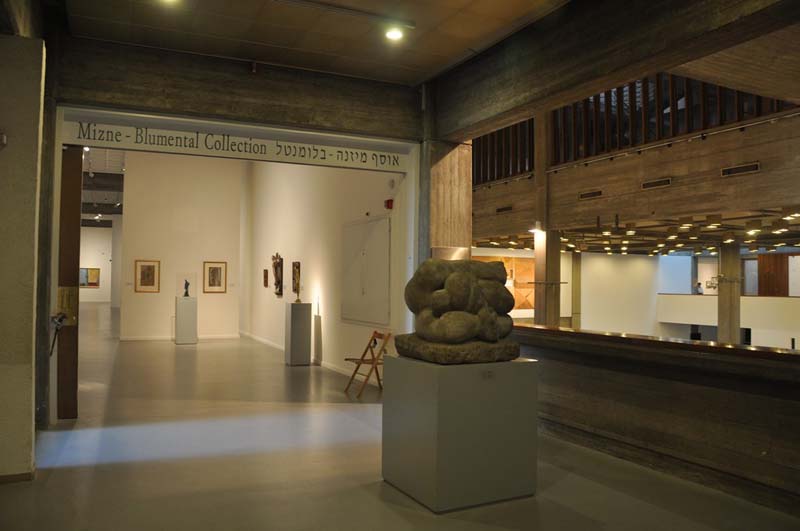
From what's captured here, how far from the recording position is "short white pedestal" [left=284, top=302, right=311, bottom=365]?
449 inches

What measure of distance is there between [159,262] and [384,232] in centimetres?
932

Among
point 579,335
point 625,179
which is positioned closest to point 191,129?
point 579,335

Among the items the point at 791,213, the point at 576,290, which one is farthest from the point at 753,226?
the point at 576,290

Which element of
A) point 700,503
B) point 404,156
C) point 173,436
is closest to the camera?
point 700,503

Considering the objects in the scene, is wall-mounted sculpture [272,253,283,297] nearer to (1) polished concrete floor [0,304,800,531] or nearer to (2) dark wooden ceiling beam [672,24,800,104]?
(1) polished concrete floor [0,304,800,531]

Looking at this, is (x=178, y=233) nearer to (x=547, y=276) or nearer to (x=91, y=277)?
(x=547, y=276)

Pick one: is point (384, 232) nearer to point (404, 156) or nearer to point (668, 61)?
point (404, 156)

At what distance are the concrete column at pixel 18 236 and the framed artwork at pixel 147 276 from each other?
12.2 m

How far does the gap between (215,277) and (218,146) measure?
10.6m

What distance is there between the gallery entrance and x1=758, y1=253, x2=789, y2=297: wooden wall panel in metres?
14.6

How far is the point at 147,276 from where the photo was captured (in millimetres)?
16125

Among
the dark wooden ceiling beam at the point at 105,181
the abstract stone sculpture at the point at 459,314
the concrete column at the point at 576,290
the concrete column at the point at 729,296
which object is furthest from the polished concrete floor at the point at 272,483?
the dark wooden ceiling beam at the point at 105,181

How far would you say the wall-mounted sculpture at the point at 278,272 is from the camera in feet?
47.2

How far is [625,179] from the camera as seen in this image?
11.0 meters
